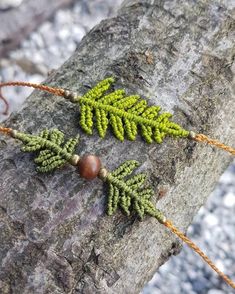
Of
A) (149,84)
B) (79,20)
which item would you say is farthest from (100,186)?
(79,20)

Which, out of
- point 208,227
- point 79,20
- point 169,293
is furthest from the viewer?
point 79,20

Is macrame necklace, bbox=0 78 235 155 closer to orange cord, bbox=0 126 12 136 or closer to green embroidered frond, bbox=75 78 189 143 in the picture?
green embroidered frond, bbox=75 78 189 143

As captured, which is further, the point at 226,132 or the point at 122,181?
the point at 226,132

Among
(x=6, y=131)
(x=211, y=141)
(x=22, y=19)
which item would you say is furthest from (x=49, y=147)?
(x=22, y=19)

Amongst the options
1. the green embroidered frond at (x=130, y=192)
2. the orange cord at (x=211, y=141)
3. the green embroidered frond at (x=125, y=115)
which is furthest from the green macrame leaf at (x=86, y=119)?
the orange cord at (x=211, y=141)

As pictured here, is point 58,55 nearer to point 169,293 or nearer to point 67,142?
point 169,293

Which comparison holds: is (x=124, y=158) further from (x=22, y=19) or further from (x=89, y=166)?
(x=22, y=19)

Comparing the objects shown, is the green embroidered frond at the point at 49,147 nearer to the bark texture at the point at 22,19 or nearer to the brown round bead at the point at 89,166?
the brown round bead at the point at 89,166

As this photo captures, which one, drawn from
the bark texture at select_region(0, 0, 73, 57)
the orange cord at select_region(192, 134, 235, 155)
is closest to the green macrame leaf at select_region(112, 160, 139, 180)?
the orange cord at select_region(192, 134, 235, 155)
